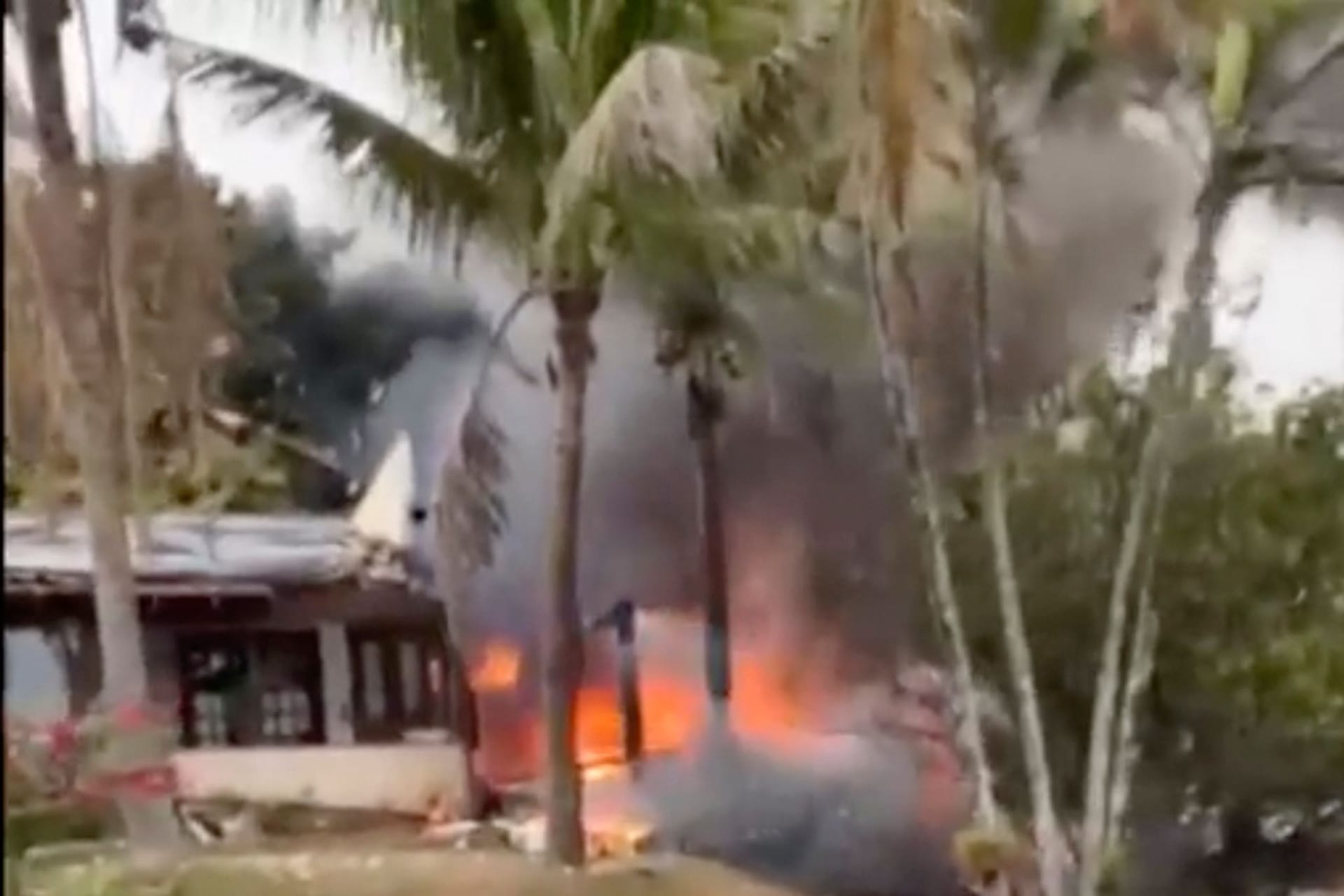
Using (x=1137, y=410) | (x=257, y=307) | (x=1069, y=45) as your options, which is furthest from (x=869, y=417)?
(x=257, y=307)

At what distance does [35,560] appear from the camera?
1438mm

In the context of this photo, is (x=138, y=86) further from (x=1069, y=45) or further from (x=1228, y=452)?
(x=1228, y=452)

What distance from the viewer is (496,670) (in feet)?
5.04

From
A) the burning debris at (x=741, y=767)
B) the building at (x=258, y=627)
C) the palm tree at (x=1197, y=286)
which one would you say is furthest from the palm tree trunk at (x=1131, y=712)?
the building at (x=258, y=627)

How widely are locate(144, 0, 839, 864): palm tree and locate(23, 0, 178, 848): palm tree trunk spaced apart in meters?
0.08

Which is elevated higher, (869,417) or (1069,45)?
(1069,45)

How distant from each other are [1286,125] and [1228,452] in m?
0.24

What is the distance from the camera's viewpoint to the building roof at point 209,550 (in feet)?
4.71

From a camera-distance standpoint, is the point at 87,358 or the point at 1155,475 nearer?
the point at 87,358

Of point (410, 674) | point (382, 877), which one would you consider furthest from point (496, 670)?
point (382, 877)

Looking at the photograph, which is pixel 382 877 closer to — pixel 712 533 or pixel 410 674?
pixel 410 674

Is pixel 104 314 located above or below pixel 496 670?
above

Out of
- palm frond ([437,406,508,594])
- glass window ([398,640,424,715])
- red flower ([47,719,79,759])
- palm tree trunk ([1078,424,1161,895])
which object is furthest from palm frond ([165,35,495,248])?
palm tree trunk ([1078,424,1161,895])

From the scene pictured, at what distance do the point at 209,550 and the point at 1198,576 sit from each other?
693 mm
